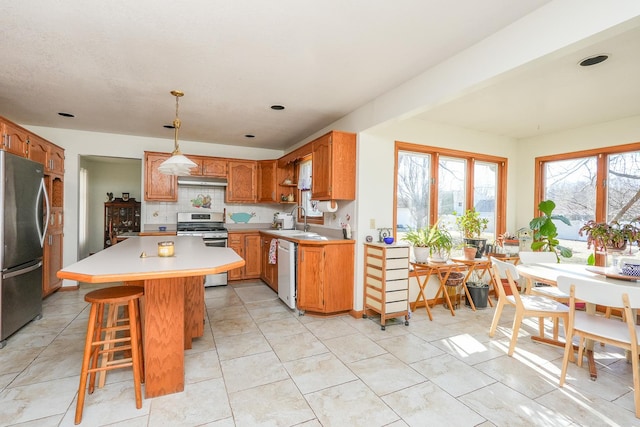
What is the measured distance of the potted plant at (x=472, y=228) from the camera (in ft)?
13.5

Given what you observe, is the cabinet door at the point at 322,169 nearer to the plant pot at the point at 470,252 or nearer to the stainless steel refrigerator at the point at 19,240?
the plant pot at the point at 470,252

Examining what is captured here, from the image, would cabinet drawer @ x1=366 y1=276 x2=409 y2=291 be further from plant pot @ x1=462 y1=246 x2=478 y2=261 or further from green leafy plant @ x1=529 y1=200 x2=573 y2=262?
green leafy plant @ x1=529 y1=200 x2=573 y2=262

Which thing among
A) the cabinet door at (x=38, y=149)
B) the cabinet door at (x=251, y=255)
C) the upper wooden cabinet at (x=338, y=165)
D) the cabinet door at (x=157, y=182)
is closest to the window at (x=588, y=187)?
the upper wooden cabinet at (x=338, y=165)

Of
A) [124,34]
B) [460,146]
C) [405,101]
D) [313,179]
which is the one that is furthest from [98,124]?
[460,146]

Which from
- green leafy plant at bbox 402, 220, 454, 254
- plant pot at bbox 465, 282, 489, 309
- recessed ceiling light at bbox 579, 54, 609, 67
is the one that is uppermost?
recessed ceiling light at bbox 579, 54, 609, 67

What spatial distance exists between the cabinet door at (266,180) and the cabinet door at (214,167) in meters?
0.62

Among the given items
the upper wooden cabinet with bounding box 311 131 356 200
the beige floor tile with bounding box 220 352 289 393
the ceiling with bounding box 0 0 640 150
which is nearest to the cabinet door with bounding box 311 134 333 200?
the upper wooden cabinet with bounding box 311 131 356 200

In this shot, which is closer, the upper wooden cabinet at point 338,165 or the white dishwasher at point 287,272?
the upper wooden cabinet at point 338,165

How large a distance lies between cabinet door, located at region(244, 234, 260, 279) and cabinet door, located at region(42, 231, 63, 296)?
2553 millimetres

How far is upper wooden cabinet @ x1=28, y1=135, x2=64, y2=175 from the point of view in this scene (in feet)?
11.6

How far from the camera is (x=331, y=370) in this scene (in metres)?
2.36

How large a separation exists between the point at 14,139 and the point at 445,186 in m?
5.12

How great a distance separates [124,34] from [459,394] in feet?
11.1

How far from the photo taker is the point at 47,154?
3.92 meters
